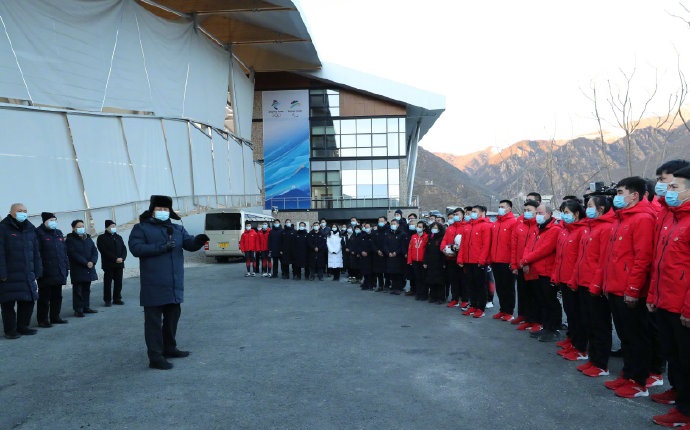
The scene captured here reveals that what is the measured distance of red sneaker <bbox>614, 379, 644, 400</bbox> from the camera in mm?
4891

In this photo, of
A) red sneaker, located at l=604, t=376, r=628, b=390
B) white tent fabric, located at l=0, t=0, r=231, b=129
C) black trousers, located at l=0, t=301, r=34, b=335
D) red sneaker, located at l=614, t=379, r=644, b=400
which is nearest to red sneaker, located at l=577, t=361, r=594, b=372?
red sneaker, located at l=604, t=376, r=628, b=390

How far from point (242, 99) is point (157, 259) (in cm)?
3154

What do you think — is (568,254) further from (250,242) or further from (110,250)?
(250,242)

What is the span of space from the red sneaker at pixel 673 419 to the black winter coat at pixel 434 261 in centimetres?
696

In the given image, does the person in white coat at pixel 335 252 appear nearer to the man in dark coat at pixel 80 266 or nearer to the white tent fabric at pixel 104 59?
the man in dark coat at pixel 80 266

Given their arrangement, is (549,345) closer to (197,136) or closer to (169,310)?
(169,310)

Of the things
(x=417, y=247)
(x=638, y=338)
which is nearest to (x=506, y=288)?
(x=417, y=247)

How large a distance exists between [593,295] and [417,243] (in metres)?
6.40

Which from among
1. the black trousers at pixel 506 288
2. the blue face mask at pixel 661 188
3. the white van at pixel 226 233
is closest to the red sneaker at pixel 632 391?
the blue face mask at pixel 661 188

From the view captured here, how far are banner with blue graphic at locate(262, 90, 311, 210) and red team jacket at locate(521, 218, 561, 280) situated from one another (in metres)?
32.0

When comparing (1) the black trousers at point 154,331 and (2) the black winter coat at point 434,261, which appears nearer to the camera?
(1) the black trousers at point 154,331

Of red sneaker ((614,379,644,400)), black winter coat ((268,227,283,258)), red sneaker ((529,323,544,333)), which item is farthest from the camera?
black winter coat ((268,227,283,258))

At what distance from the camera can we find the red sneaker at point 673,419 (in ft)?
13.5

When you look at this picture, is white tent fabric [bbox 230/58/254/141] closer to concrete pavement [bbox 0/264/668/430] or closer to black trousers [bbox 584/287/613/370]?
concrete pavement [bbox 0/264/668/430]
